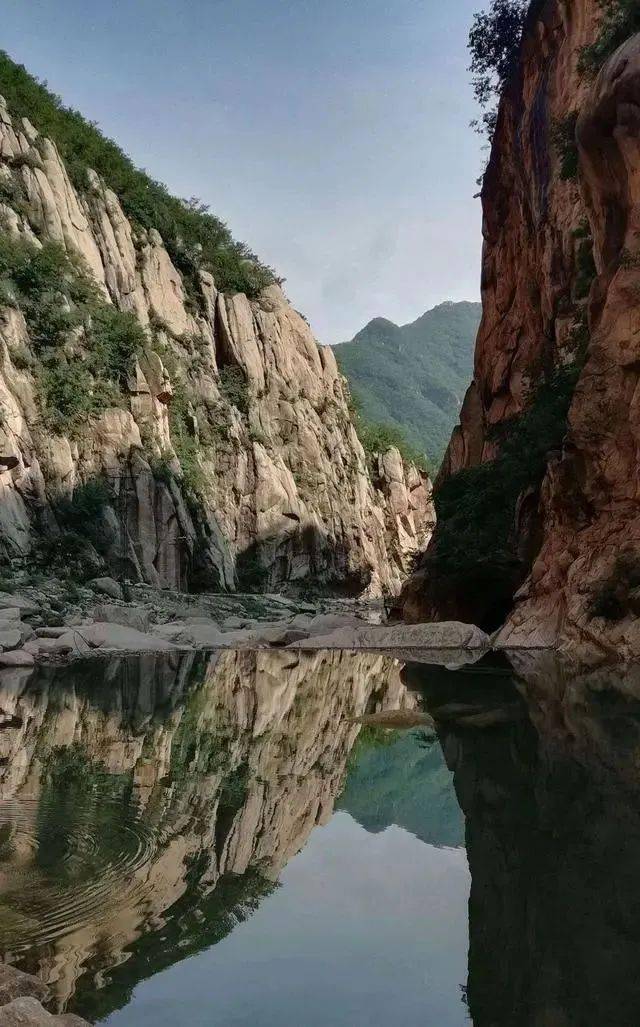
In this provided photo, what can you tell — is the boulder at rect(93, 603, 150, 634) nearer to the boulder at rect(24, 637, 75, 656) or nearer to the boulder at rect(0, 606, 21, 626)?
the boulder at rect(0, 606, 21, 626)

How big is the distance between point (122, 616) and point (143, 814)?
52.1 ft

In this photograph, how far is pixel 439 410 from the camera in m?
156

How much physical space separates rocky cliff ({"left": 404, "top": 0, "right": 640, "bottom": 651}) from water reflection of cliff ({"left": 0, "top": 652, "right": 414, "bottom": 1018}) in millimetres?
7163

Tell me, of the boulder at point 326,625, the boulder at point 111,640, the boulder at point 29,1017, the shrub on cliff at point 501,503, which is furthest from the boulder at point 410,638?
the boulder at point 29,1017

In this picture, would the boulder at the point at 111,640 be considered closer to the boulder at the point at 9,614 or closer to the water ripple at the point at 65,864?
the boulder at the point at 9,614

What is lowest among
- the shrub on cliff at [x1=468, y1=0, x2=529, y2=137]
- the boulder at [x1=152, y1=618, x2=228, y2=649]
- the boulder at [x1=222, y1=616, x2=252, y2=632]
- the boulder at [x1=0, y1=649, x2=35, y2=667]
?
the boulder at [x1=0, y1=649, x2=35, y2=667]

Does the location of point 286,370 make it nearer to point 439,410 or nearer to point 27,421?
point 27,421

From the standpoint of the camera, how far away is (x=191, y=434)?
1548 inches

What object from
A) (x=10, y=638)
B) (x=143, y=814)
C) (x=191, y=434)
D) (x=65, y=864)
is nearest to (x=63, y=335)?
(x=191, y=434)

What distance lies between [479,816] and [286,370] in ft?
155

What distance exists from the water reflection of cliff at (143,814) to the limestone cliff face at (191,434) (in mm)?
15105

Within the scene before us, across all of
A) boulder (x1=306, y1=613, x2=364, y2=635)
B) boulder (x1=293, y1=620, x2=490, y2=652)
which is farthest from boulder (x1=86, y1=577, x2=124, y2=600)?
boulder (x1=293, y1=620, x2=490, y2=652)

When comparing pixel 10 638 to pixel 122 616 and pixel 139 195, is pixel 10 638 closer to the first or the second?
pixel 122 616

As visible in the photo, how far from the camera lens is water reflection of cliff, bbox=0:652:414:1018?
9.87 ft
